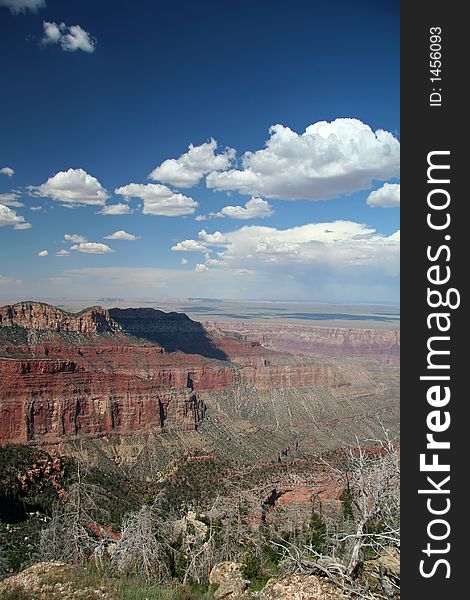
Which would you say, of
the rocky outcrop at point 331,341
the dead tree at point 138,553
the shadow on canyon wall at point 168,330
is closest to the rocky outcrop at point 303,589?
the dead tree at point 138,553

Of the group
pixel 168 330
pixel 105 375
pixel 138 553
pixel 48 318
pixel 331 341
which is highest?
pixel 48 318

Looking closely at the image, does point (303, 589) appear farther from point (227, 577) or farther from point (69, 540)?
point (69, 540)

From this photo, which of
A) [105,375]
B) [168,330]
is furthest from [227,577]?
[168,330]

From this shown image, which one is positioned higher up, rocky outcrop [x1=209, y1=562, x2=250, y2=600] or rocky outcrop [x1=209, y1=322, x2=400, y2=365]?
rocky outcrop [x1=209, y1=562, x2=250, y2=600]

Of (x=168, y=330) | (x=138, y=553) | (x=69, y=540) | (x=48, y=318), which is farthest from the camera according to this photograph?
(x=168, y=330)

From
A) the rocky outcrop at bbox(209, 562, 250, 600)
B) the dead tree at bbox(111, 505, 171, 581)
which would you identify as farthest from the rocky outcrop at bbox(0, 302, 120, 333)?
the rocky outcrop at bbox(209, 562, 250, 600)

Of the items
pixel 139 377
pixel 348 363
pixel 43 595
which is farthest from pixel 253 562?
pixel 348 363

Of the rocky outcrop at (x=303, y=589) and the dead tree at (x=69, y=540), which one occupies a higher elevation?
the rocky outcrop at (x=303, y=589)

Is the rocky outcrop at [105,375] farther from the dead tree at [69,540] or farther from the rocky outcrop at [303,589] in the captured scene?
the rocky outcrop at [303,589]

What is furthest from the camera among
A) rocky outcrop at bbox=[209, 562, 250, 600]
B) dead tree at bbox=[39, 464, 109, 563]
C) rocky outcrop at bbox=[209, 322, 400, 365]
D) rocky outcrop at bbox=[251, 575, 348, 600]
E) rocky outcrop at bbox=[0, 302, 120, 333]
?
rocky outcrop at bbox=[209, 322, 400, 365]

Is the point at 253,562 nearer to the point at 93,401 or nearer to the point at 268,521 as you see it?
the point at 268,521

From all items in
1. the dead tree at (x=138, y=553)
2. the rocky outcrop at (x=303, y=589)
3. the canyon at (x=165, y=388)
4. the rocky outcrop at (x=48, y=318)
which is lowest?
the canyon at (x=165, y=388)

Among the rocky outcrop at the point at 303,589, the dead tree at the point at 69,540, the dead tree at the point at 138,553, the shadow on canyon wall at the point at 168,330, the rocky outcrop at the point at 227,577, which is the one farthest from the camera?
the shadow on canyon wall at the point at 168,330

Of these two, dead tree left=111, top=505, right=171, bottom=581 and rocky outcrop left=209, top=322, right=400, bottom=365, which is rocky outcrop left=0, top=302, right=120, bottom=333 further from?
rocky outcrop left=209, top=322, right=400, bottom=365
